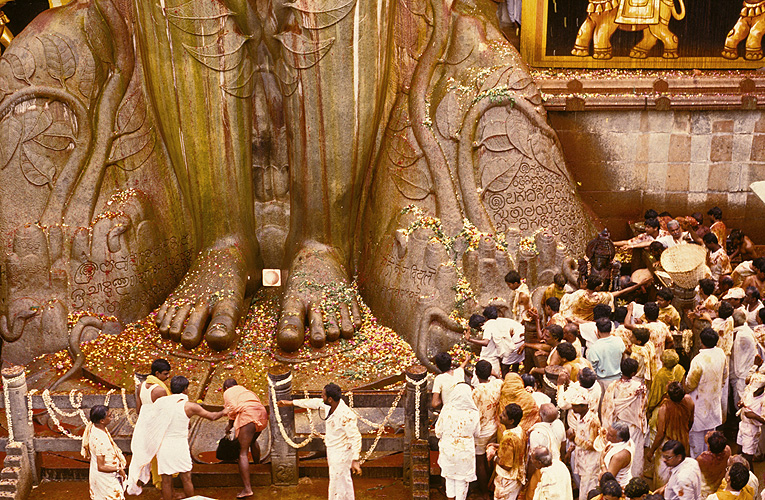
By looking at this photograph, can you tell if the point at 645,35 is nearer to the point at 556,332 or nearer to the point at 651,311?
the point at 651,311

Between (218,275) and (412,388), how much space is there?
9.07 ft

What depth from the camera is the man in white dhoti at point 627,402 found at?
6598 mm

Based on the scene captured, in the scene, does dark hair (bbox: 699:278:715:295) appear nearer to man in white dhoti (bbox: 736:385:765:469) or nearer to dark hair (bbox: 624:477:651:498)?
man in white dhoti (bbox: 736:385:765:469)

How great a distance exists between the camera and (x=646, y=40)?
10.4 m

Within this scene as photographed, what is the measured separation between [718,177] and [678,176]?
15.2 inches

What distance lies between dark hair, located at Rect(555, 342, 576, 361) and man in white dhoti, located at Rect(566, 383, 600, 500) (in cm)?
33

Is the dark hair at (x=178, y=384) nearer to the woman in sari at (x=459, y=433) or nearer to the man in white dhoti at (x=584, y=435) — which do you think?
the woman in sari at (x=459, y=433)

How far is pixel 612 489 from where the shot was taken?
5504 mm

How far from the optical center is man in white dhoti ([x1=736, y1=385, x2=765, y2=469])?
666 centimetres

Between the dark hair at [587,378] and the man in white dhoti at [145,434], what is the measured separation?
2556 mm

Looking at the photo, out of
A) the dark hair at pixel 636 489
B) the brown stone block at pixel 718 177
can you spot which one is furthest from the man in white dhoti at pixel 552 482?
the brown stone block at pixel 718 177

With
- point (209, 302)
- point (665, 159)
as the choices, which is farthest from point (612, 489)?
point (665, 159)

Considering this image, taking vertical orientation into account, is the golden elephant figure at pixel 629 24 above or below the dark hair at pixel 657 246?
above

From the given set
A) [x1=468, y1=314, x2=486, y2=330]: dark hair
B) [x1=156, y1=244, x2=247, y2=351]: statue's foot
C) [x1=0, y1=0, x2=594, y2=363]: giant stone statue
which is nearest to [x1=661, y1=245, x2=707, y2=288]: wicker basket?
[x1=0, y1=0, x2=594, y2=363]: giant stone statue
